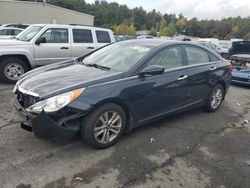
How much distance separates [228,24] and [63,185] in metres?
111

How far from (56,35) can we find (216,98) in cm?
499

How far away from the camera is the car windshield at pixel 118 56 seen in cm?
433

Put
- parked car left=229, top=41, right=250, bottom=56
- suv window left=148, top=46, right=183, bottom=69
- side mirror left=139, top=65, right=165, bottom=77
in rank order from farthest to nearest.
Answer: parked car left=229, top=41, right=250, bottom=56 < suv window left=148, top=46, right=183, bottom=69 < side mirror left=139, top=65, right=165, bottom=77

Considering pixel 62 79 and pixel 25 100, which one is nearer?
pixel 25 100

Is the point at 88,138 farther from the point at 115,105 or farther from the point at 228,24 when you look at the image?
the point at 228,24

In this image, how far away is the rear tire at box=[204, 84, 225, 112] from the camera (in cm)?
575

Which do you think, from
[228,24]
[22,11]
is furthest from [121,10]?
[22,11]

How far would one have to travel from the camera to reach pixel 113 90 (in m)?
3.79

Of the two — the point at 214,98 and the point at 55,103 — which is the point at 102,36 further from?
the point at 55,103

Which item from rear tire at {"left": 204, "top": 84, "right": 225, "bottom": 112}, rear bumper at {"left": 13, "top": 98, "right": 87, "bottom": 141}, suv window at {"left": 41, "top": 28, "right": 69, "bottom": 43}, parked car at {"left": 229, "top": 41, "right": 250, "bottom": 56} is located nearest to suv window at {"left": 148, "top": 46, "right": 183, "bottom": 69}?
rear tire at {"left": 204, "top": 84, "right": 225, "bottom": 112}

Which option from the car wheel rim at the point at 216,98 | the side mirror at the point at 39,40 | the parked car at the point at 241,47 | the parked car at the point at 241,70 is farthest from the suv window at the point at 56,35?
the parked car at the point at 241,47

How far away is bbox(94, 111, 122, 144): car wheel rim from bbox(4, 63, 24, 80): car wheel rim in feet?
14.9

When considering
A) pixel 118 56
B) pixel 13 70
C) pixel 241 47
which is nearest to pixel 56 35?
pixel 13 70

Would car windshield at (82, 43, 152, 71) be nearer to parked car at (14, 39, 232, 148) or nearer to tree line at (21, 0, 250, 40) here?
parked car at (14, 39, 232, 148)
